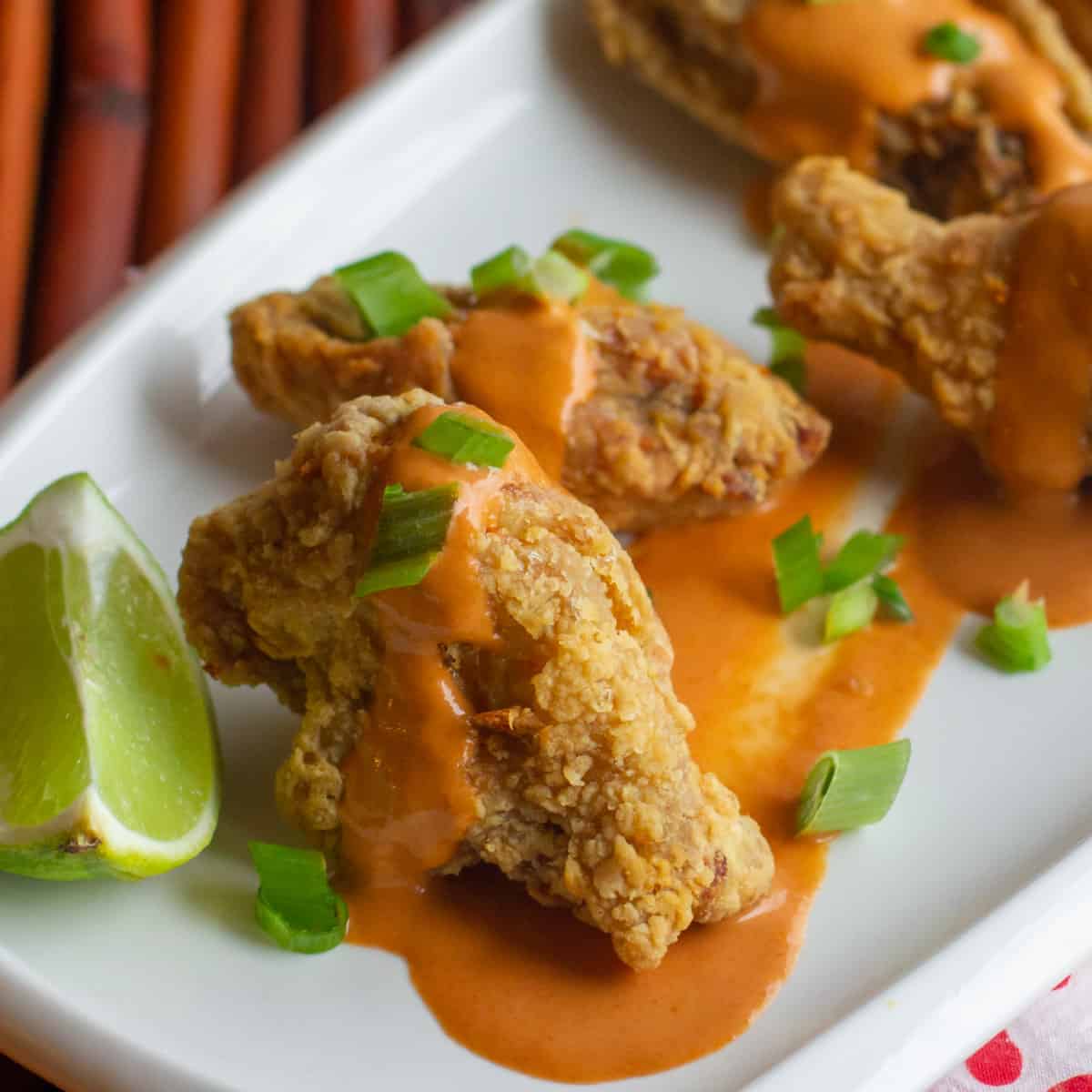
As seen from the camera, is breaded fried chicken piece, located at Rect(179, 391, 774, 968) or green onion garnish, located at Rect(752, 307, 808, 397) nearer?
breaded fried chicken piece, located at Rect(179, 391, 774, 968)

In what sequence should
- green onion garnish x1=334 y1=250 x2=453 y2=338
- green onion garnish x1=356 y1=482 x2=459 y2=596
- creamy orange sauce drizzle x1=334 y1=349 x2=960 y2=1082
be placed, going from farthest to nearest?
green onion garnish x1=334 y1=250 x2=453 y2=338, creamy orange sauce drizzle x1=334 y1=349 x2=960 y2=1082, green onion garnish x1=356 y1=482 x2=459 y2=596

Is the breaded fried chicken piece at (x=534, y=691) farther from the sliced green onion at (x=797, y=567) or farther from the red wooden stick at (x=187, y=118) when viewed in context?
the red wooden stick at (x=187, y=118)

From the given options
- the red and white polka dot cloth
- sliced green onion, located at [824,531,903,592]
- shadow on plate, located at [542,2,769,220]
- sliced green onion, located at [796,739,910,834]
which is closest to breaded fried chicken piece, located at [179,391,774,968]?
sliced green onion, located at [796,739,910,834]

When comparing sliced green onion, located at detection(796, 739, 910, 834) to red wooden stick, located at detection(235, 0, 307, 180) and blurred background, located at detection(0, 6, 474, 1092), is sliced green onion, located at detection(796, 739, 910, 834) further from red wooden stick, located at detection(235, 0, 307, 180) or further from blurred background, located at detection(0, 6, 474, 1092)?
red wooden stick, located at detection(235, 0, 307, 180)

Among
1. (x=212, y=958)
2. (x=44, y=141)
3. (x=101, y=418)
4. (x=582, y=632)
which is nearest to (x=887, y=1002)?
(x=582, y=632)

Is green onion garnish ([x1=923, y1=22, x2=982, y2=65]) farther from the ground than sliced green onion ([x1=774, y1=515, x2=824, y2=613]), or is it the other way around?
green onion garnish ([x1=923, y1=22, x2=982, y2=65])

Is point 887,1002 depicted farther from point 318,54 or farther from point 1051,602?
point 318,54

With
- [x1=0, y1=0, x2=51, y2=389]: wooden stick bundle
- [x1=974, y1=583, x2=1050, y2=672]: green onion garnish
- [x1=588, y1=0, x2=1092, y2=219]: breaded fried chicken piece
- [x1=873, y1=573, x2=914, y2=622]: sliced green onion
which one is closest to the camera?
[x1=974, y1=583, x2=1050, y2=672]: green onion garnish
